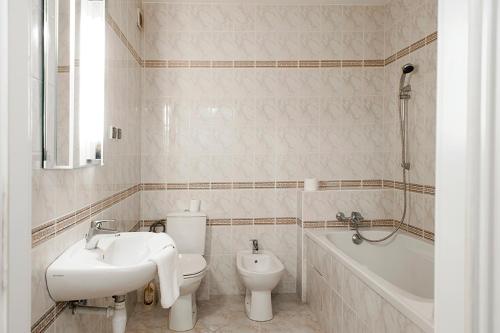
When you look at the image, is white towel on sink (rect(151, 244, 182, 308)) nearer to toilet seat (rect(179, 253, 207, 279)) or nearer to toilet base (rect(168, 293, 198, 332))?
toilet seat (rect(179, 253, 207, 279))

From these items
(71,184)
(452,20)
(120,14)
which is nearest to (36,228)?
(71,184)

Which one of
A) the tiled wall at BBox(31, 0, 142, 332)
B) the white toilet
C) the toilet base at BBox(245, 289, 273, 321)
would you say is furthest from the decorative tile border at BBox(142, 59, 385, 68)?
the toilet base at BBox(245, 289, 273, 321)

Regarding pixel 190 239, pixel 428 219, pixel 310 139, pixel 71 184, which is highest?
pixel 310 139

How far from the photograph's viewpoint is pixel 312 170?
356cm

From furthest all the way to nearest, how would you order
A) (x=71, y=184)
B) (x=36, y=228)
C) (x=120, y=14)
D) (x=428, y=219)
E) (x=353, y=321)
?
(x=428, y=219) → (x=120, y=14) → (x=353, y=321) → (x=71, y=184) → (x=36, y=228)

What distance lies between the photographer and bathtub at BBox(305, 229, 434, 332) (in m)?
2.36

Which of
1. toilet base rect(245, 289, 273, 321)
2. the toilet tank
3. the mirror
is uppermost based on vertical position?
the mirror

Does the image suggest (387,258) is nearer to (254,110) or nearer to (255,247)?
(255,247)

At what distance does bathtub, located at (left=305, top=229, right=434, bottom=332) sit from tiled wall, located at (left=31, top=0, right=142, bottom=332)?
154 centimetres

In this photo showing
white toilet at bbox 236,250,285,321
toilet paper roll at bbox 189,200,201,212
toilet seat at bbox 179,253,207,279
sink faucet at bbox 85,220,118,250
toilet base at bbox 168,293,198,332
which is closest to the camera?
sink faucet at bbox 85,220,118,250

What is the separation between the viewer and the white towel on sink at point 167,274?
1.64m

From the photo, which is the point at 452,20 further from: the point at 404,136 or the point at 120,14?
the point at 404,136

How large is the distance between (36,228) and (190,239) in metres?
1.90

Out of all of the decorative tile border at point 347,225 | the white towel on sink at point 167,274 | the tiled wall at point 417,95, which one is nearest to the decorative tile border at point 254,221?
the decorative tile border at point 347,225
